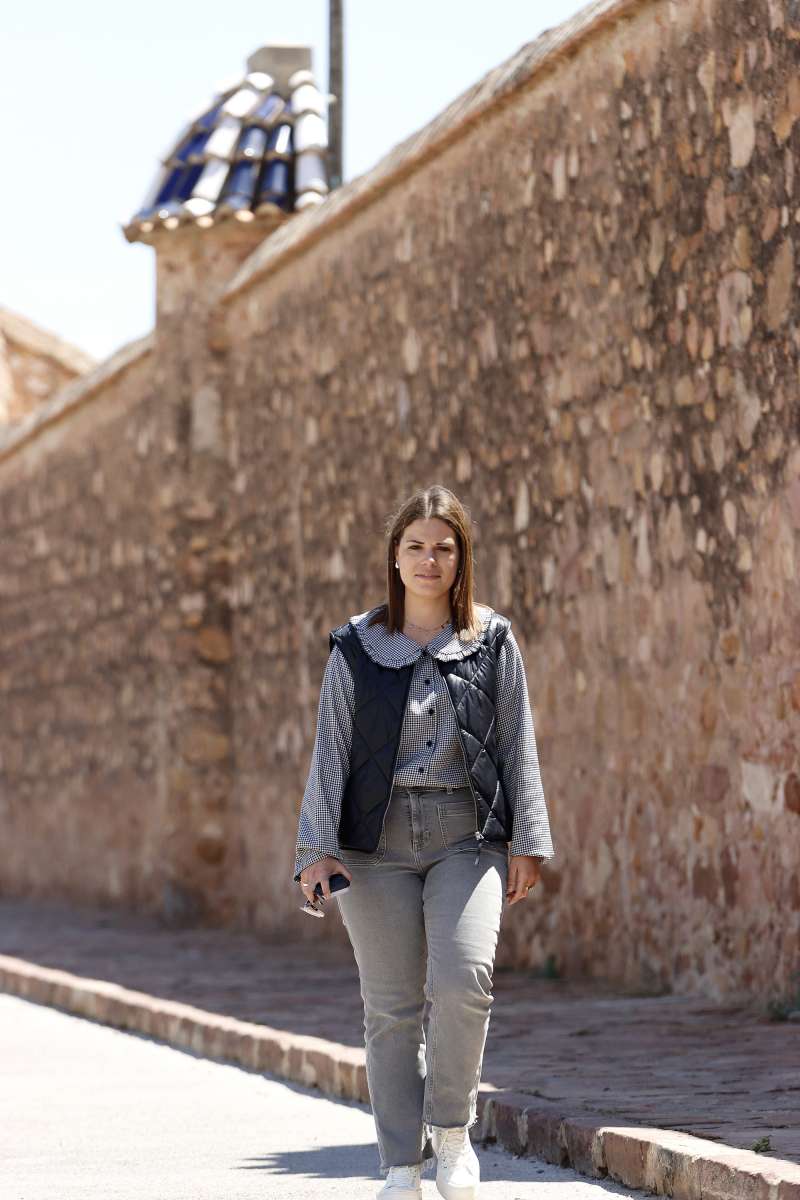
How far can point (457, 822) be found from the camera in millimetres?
4871

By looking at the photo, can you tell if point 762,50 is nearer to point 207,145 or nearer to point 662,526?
point 662,526

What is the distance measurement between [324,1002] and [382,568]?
2.91 m

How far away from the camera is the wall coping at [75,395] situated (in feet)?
50.0

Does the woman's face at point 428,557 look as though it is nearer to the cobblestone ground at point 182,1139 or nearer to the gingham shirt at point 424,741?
the gingham shirt at point 424,741

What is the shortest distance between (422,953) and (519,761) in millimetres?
486

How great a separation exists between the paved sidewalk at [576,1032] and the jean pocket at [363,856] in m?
1.03

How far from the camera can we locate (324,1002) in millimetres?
8938

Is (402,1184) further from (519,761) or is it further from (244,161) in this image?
(244,161)

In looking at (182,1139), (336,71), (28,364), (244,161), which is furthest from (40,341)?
(182,1139)

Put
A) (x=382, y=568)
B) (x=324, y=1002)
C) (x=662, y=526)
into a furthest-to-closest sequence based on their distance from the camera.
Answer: (x=382, y=568), (x=324, y=1002), (x=662, y=526)

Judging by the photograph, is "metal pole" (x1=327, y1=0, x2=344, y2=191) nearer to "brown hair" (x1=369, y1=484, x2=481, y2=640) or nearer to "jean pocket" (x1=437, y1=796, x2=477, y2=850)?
"brown hair" (x1=369, y1=484, x2=481, y2=640)

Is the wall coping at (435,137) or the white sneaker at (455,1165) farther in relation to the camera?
the wall coping at (435,137)

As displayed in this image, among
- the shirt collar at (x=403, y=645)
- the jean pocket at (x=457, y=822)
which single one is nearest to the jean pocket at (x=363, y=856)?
the jean pocket at (x=457, y=822)

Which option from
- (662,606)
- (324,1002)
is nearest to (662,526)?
(662,606)
